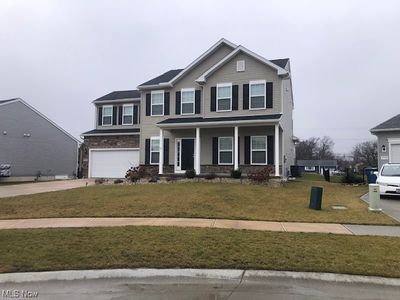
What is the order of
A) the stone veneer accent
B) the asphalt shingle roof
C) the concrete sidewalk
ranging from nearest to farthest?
the concrete sidewalk, the asphalt shingle roof, the stone veneer accent

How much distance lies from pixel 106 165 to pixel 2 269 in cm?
2191

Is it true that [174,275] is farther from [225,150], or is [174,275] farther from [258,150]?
[225,150]

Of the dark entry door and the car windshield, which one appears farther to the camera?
the dark entry door

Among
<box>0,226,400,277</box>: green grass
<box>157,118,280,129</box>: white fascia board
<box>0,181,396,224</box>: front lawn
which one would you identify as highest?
<box>157,118,280,129</box>: white fascia board

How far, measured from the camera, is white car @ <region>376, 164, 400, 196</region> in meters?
15.6

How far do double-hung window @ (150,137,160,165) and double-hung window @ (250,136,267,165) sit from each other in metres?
6.51

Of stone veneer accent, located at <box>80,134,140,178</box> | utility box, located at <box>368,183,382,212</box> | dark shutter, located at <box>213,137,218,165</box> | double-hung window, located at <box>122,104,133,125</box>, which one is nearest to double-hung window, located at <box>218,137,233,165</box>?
dark shutter, located at <box>213,137,218,165</box>

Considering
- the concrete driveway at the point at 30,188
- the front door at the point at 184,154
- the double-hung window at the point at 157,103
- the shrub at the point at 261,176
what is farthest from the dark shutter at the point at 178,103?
the shrub at the point at 261,176

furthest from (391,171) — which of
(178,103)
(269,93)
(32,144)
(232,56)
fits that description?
(32,144)

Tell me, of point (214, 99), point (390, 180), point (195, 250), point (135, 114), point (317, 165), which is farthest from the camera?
point (317, 165)

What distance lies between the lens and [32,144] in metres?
31.7

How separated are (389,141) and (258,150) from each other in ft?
29.1

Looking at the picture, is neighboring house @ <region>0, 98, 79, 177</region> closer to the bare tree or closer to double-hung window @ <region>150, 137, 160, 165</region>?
double-hung window @ <region>150, 137, 160, 165</region>

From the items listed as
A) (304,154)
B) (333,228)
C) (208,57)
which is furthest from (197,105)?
(304,154)
